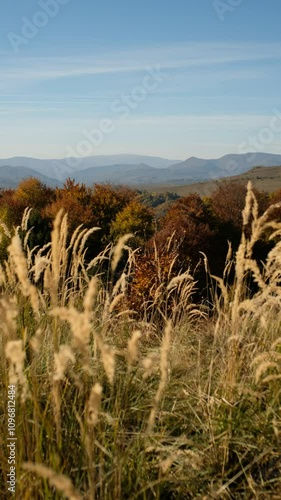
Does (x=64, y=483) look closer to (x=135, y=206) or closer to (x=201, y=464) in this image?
(x=201, y=464)

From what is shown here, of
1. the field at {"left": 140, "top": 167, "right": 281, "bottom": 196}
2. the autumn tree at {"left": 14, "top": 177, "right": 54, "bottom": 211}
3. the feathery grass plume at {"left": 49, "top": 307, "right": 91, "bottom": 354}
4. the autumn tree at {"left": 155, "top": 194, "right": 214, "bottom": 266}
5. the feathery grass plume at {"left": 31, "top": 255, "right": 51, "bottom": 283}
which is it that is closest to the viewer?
the feathery grass plume at {"left": 49, "top": 307, "right": 91, "bottom": 354}

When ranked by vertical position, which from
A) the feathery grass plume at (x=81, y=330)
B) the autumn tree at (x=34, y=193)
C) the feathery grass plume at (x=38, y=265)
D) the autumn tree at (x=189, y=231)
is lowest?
the autumn tree at (x=189, y=231)

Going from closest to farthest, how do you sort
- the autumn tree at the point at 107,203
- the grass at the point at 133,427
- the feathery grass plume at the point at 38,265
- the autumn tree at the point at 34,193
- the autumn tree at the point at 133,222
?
the grass at the point at 133,427 < the feathery grass plume at the point at 38,265 < the autumn tree at the point at 133,222 < the autumn tree at the point at 107,203 < the autumn tree at the point at 34,193

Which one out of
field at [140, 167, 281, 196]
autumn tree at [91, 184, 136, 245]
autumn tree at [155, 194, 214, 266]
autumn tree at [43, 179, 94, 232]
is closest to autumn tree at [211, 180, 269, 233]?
autumn tree at [155, 194, 214, 266]

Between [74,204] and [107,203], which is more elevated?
[74,204]

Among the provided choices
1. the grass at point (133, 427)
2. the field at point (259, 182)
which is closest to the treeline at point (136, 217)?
the grass at point (133, 427)

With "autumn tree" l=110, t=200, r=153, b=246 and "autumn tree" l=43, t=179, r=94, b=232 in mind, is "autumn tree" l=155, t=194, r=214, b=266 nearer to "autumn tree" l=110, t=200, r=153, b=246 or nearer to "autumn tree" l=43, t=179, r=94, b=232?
"autumn tree" l=110, t=200, r=153, b=246

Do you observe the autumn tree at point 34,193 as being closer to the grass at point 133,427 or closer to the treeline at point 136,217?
the treeline at point 136,217

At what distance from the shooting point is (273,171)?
488 feet

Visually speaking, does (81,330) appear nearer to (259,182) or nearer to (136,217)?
(136,217)

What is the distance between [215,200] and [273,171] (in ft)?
381

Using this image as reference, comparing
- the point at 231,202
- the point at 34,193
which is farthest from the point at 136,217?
the point at 34,193

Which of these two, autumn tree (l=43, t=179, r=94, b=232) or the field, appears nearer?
autumn tree (l=43, t=179, r=94, b=232)

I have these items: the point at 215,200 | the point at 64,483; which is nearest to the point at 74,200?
the point at 215,200
